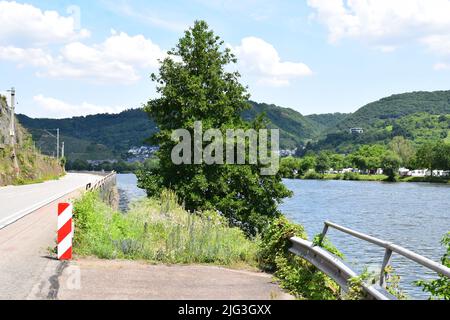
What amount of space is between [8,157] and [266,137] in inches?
1344

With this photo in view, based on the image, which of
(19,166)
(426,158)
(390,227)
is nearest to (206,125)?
(390,227)

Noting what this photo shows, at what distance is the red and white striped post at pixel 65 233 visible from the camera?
11.6 meters

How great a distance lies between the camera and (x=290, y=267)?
10180mm

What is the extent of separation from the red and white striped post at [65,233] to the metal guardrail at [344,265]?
434 centimetres

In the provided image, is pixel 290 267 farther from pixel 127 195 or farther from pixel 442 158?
pixel 442 158

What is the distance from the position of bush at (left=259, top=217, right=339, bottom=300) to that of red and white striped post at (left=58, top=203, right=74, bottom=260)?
3766 millimetres

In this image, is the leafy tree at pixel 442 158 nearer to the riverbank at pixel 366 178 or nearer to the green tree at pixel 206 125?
the riverbank at pixel 366 178

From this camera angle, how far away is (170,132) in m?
29.4

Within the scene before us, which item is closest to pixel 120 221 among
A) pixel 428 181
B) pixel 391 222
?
pixel 391 222

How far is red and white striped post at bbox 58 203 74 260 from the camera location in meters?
11.6

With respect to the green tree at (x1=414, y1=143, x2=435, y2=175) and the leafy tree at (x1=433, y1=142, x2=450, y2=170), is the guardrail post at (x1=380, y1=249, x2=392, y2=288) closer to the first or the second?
the leafy tree at (x1=433, y1=142, x2=450, y2=170)

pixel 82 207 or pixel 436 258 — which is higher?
pixel 82 207

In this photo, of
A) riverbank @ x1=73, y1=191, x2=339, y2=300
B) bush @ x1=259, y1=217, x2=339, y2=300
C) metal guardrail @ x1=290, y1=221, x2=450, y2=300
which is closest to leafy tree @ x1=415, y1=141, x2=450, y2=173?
A: riverbank @ x1=73, y1=191, x2=339, y2=300

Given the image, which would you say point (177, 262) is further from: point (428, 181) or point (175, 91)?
point (428, 181)
